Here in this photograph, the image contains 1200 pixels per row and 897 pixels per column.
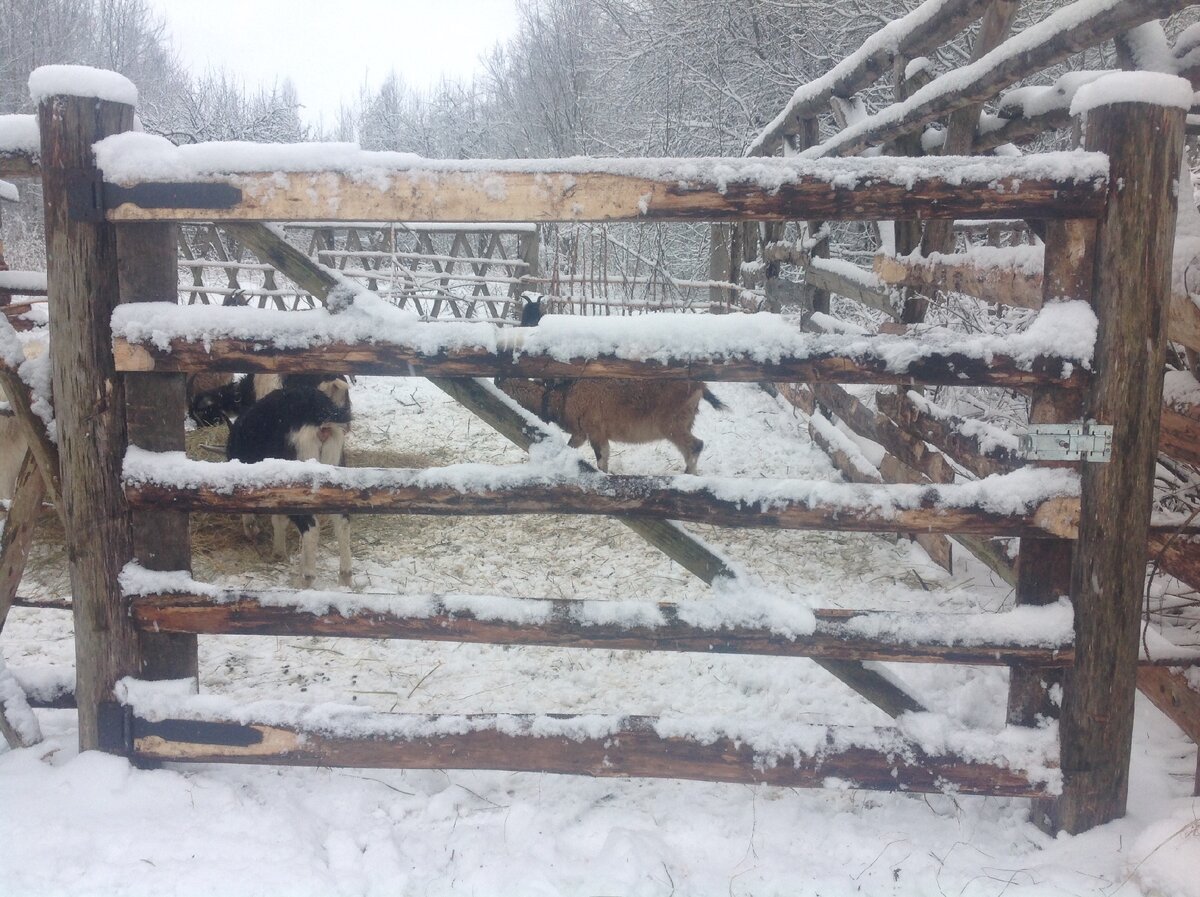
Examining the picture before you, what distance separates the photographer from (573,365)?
2525 millimetres

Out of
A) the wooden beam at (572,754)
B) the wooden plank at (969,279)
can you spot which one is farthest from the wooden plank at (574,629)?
the wooden plank at (969,279)

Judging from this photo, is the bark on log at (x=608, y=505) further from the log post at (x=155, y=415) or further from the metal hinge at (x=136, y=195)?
the metal hinge at (x=136, y=195)

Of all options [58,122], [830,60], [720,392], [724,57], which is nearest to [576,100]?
[724,57]

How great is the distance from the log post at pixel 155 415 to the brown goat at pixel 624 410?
4095 mm

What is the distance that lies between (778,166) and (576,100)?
23345 mm

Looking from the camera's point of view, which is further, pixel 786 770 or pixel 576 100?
pixel 576 100

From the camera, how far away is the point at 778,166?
2.40 metres

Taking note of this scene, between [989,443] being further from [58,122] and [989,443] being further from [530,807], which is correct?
[58,122]

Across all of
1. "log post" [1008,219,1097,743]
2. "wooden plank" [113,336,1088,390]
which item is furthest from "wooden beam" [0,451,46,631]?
"log post" [1008,219,1097,743]

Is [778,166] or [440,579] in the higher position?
[778,166]

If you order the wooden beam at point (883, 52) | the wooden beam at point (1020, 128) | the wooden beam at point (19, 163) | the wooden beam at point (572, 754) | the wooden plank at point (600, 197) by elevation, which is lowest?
the wooden beam at point (572, 754)

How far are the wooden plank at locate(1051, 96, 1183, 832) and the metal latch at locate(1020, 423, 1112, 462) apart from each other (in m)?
0.04

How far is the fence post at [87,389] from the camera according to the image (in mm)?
2480

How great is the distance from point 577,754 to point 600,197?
71.1 inches
